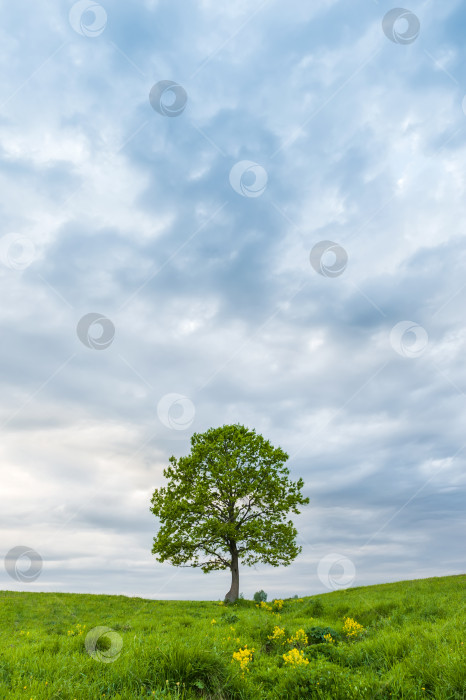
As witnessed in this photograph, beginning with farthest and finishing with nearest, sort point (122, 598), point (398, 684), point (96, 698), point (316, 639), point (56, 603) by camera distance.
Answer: point (122, 598) < point (56, 603) < point (316, 639) < point (398, 684) < point (96, 698)

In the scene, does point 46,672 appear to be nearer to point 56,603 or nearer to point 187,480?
point 56,603

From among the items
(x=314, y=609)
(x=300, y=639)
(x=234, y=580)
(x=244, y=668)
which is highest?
(x=234, y=580)

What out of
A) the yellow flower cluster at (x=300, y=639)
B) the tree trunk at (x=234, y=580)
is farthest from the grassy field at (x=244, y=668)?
the tree trunk at (x=234, y=580)

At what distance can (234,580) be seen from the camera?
29.3 m

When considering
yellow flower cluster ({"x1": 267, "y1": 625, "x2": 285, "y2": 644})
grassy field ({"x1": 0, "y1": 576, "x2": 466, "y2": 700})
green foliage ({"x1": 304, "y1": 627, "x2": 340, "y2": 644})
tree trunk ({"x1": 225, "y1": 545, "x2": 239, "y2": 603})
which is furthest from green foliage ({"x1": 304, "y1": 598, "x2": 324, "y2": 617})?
tree trunk ({"x1": 225, "y1": 545, "x2": 239, "y2": 603})

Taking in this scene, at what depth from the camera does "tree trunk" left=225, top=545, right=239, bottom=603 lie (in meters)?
28.6

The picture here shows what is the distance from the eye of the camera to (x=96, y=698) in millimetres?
5699

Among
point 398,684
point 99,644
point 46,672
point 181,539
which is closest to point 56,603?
point 181,539

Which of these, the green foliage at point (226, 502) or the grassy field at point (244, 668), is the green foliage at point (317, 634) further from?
the green foliage at point (226, 502)

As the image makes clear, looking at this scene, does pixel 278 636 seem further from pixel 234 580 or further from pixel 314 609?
pixel 234 580

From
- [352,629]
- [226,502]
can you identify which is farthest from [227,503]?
[352,629]

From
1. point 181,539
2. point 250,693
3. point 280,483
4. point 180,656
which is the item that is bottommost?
point 250,693

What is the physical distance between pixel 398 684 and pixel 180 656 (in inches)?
131

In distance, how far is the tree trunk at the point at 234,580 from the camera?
93.7 feet
